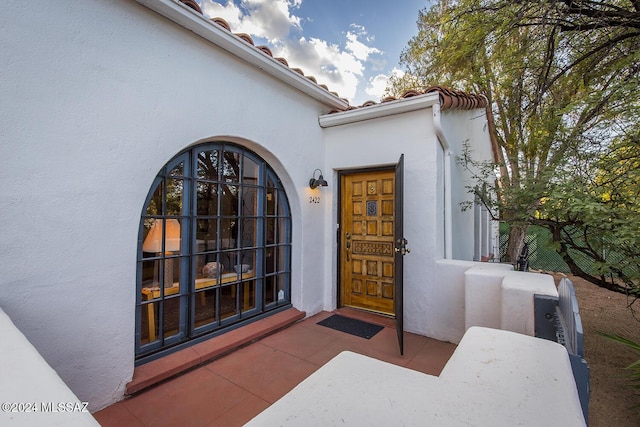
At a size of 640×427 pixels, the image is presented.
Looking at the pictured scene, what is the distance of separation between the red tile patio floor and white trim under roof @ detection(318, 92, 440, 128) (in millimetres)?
3166

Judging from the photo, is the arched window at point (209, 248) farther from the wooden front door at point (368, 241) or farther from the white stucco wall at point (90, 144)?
the wooden front door at point (368, 241)

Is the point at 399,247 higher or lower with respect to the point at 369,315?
higher

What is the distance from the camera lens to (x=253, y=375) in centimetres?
283

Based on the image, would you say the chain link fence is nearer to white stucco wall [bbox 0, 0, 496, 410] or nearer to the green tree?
the green tree

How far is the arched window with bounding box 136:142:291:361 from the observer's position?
2867 millimetres

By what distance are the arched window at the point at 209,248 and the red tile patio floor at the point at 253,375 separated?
0.43 meters

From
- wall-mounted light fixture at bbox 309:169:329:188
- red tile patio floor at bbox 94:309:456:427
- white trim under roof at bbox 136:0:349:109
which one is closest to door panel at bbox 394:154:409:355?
red tile patio floor at bbox 94:309:456:427

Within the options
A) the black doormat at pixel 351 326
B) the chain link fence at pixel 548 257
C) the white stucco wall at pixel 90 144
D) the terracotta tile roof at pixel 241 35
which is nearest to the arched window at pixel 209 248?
the white stucco wall at pixel 90 144

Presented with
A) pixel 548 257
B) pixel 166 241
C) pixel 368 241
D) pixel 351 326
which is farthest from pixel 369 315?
pixel 548 257

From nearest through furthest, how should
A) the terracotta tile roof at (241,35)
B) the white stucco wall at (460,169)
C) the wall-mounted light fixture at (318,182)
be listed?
the terracotta tile roof at (241,35) → the wall-mounted light fixture at (318,182) → the white stucco wall at (460,169)

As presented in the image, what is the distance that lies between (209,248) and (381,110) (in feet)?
10.1

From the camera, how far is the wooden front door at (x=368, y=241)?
4.38 meters

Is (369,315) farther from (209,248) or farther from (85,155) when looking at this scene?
(85,155)

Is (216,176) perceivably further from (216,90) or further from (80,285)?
(80,285)
